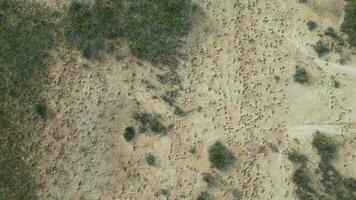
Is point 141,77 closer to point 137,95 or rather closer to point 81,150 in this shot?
point 137,95

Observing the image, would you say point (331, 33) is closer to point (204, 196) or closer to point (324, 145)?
point (324, 145)

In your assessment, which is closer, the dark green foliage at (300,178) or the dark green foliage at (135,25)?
the dark green foliage at (300,178)

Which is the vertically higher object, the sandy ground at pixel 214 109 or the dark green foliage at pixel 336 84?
the dark green foliage at pixel 336 84

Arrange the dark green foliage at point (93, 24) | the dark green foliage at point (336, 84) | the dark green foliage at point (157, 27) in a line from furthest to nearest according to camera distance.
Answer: the dark green foliage at point (93, 24) → the dark green foliage at point (157, 27) → the dark green foliage at point (336, 84)

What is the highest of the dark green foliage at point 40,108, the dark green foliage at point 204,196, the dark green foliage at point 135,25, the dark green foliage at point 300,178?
the dark green foliage at point 135,25

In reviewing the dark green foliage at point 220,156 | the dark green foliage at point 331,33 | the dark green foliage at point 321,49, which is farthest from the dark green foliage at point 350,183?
the dark green foliage at point 331,33

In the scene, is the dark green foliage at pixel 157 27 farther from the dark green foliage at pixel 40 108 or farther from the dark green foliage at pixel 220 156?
the dark green foliage at pixel 40 108
